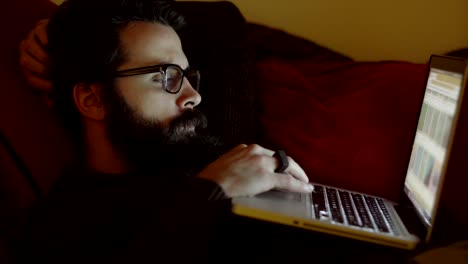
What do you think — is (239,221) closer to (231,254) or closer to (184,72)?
(231,254)

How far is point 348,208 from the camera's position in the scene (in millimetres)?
934

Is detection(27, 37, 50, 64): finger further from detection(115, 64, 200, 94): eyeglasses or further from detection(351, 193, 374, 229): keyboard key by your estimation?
detection(351, 193, 374, 229): keyboard key

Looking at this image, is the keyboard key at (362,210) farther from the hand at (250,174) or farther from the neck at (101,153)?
the neck at (101,153)

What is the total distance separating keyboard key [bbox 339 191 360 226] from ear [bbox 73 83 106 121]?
68cm

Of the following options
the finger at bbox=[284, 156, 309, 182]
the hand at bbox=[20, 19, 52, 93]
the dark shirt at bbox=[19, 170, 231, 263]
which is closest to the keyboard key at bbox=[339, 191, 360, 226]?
the finger at bbox=[284, 156, 309, 182]

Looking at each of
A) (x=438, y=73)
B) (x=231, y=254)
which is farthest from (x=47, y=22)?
(x=438, y=73)

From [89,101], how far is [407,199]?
2.92 feet

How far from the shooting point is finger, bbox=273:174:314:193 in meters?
0.93

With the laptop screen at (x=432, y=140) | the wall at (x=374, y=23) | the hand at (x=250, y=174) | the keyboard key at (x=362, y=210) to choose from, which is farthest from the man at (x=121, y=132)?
the wall at (x=374, y=23)

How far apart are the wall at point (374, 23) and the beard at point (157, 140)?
2.10 feet

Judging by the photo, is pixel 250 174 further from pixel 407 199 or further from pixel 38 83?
pixel 38 83

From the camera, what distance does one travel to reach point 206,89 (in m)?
1.28

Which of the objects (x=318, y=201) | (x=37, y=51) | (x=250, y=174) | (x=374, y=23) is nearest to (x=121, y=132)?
(x=37, y=51)

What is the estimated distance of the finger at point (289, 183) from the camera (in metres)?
0.93
